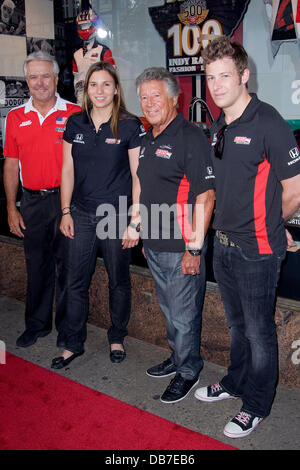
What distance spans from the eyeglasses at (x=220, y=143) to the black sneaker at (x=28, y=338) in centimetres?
208

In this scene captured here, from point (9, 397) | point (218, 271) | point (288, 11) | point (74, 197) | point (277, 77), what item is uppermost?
point (288, 11)

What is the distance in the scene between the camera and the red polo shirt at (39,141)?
308cm

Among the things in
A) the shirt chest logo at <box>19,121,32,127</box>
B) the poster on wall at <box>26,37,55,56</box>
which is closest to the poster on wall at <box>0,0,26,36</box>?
the poster on wall at <box>26,37,55,56</box>

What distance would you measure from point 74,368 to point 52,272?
0.75 metres

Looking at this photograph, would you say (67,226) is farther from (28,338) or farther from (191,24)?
(191,24)

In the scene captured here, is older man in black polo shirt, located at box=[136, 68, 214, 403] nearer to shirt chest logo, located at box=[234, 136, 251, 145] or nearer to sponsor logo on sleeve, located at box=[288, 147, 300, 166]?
shirt chest logo, located at box=[234, 136, 251, 145]

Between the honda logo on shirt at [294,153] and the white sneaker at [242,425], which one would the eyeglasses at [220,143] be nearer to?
the honda logo on shirt at [294,153]

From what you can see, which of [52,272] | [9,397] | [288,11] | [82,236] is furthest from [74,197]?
[288,11]

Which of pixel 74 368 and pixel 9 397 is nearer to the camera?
pixel 9 397

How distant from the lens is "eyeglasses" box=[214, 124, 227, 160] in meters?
2.20

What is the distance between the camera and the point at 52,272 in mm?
3506

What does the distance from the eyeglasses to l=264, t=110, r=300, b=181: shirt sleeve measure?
25 centimetres

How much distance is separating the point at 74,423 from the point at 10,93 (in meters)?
3.08

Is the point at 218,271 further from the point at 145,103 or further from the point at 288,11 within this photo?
the point at 288,11
